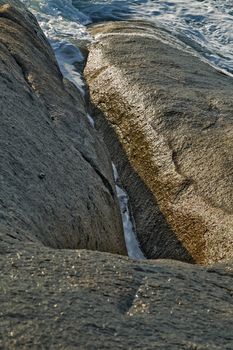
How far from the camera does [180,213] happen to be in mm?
6613

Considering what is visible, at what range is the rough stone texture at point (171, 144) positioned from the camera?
641 cm

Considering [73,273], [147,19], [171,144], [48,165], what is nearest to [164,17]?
[147,19]

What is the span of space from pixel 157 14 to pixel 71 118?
1015cm

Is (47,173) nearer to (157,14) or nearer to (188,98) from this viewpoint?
(188,98)

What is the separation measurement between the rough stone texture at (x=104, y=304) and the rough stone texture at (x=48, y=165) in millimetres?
446

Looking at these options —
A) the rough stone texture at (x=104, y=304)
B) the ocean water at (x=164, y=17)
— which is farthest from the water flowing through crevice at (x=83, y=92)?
the rough stone texture at (x=104, y=304)

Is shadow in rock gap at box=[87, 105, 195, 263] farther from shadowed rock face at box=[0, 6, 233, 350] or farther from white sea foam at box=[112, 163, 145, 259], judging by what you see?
shadowed rock face at box=[0, 6, 233, 350]

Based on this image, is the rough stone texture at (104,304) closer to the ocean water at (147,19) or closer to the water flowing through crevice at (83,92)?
the water flowing through crevice at (83,92)

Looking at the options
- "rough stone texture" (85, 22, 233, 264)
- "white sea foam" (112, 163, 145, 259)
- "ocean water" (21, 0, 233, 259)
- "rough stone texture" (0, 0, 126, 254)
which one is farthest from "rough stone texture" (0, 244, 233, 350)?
"ocean water" (21, 0, 233, 259)

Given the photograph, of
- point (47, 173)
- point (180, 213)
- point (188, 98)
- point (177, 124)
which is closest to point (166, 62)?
point (188, 98)

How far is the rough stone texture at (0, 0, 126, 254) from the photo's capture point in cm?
463

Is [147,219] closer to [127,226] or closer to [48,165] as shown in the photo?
[127,226]

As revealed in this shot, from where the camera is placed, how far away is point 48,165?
5.52 metres

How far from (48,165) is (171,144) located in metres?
2.30
